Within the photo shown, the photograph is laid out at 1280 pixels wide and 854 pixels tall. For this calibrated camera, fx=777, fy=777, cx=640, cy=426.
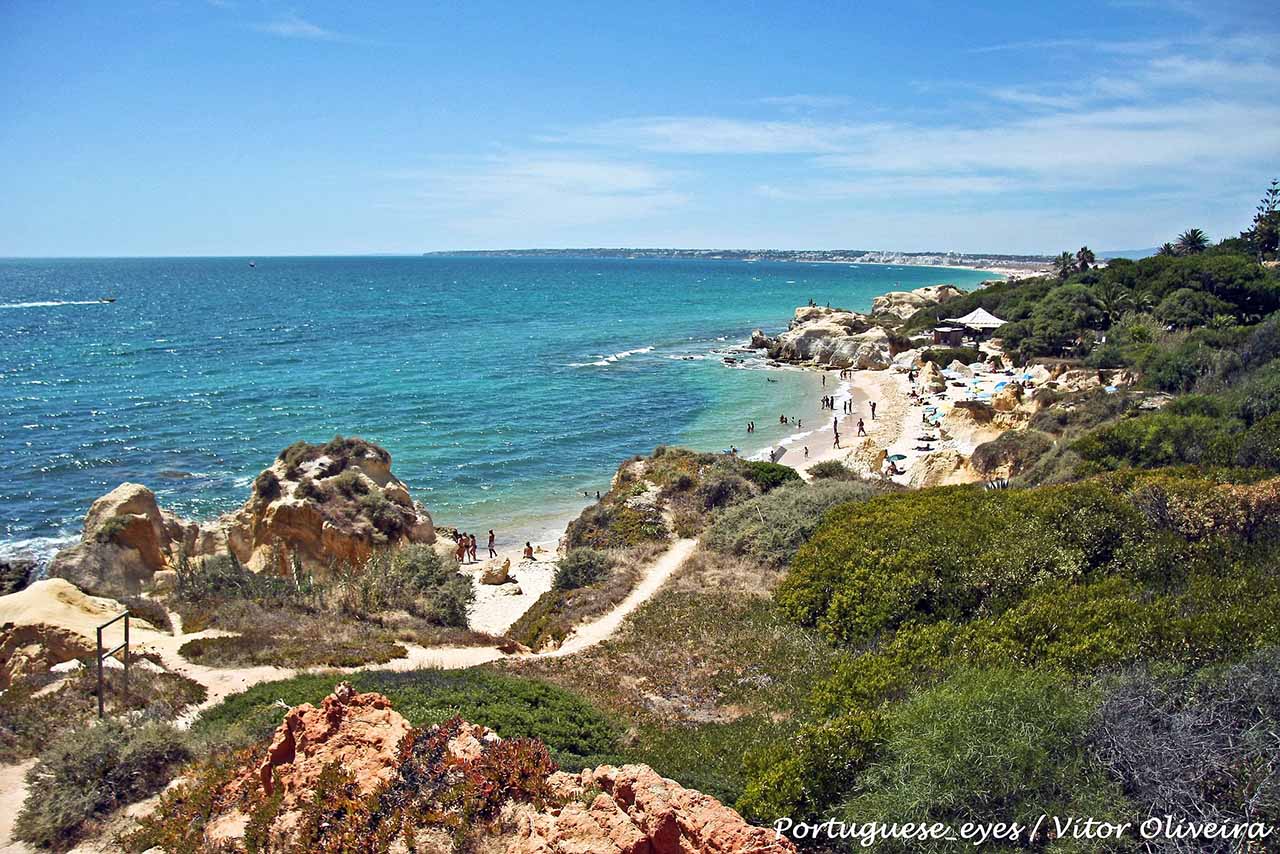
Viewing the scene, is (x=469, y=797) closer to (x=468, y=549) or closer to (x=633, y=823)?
(x=633, y=823)

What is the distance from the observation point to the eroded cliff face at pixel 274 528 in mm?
20906

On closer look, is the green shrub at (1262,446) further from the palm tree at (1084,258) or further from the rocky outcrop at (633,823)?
the palm tree at (1084,258)

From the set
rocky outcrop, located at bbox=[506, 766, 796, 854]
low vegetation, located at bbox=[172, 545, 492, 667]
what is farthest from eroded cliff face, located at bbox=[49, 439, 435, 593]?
rocky outcrop, located at bbox=[506, 766, 796, 854]

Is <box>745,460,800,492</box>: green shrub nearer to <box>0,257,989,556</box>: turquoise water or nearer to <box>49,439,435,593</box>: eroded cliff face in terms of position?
<box>0,257,989,556</box>: turquoise water

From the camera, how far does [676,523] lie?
23422 mm

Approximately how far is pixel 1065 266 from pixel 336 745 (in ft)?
282

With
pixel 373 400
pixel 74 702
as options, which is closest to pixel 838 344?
pixel 373 400

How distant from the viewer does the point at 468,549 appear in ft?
87.6

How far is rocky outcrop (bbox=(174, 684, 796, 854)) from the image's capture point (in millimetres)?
5902

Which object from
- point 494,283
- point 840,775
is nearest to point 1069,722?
point 840,775

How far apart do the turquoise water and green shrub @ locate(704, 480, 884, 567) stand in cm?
1070

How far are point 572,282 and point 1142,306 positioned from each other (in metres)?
144

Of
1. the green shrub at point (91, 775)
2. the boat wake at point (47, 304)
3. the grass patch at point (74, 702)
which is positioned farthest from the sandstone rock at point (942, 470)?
the boat wake at point (47, 304)

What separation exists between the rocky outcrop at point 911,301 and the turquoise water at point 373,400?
13084 mm
